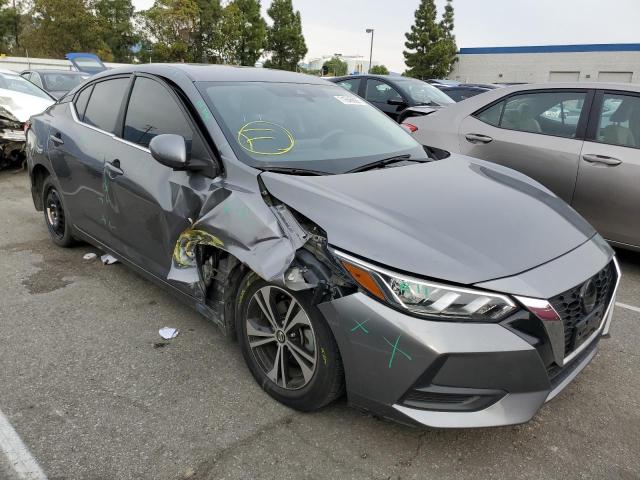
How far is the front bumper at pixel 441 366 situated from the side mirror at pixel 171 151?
1.21 metres

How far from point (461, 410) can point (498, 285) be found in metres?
0.51

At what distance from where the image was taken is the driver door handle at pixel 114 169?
343 cm

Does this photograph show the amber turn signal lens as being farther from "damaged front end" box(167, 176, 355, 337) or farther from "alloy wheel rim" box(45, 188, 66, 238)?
"alloy wheel rim" box(45, 188, 66, 238)

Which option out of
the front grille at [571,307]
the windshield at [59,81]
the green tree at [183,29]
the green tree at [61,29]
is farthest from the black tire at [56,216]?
the green tree at [61,29]

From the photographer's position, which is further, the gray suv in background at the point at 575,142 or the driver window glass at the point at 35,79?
the driver window glass at the point at 35,79

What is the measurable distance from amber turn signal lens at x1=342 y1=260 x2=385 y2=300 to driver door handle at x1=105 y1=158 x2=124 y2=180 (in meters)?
1.97

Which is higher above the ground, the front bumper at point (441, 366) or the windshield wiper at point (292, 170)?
the windshield wiper at point (292, 170)

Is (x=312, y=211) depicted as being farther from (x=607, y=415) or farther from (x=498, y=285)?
(x=607, y=415)

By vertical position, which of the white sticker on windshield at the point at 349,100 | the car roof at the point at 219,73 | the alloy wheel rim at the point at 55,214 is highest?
the car roof at the point at 219,73

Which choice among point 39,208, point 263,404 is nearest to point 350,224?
point 263,404

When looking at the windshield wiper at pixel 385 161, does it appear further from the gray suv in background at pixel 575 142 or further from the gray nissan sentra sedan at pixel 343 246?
the gray suv in background at pixel 575 142

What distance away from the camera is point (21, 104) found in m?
9.04

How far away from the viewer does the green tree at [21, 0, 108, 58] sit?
4378 centimetres

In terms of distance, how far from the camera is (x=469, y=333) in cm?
196
